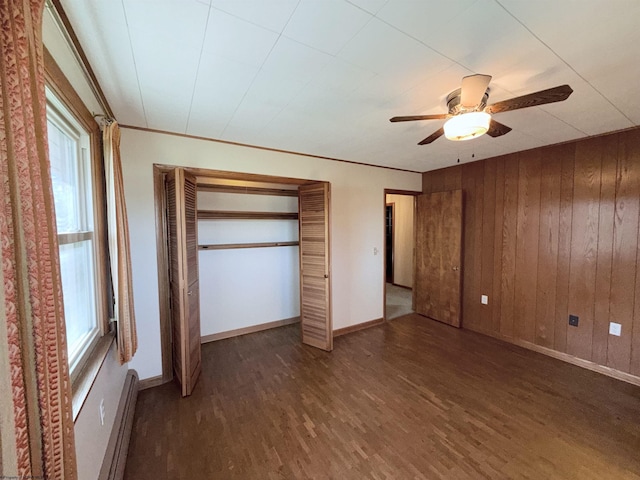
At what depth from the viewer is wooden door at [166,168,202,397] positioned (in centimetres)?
220

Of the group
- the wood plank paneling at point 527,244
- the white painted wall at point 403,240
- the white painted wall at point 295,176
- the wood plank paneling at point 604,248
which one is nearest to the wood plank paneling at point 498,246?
the wood plank paneling at point 527,244

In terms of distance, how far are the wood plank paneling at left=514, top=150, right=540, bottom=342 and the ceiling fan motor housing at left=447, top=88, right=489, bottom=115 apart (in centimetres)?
199

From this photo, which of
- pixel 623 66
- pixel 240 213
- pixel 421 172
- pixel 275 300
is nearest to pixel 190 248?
pixel 240 213

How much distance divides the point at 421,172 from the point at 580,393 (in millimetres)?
3324

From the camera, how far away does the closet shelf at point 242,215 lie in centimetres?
327

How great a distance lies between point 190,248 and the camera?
2398mm

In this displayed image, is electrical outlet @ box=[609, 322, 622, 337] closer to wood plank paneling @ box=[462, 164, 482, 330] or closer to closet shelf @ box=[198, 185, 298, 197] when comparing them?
wood plank paneling @ box=[462, 164, 482, 330]

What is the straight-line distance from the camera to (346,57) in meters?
1.41

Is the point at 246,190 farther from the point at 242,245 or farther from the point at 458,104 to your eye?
the point at 458,104

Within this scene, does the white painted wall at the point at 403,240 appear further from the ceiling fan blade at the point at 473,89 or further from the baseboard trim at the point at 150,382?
the baseboard trim at the point at 150,382

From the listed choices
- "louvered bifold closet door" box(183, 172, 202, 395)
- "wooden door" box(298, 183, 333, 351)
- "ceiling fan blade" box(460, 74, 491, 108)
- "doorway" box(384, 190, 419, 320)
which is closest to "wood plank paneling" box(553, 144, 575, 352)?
"ceiling fan blade" box(460, 74, 491, 108)

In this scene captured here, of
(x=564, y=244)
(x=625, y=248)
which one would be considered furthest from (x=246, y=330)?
(x=625, y=248)

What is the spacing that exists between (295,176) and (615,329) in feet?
12.2

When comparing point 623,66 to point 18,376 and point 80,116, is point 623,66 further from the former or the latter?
point 80,116
